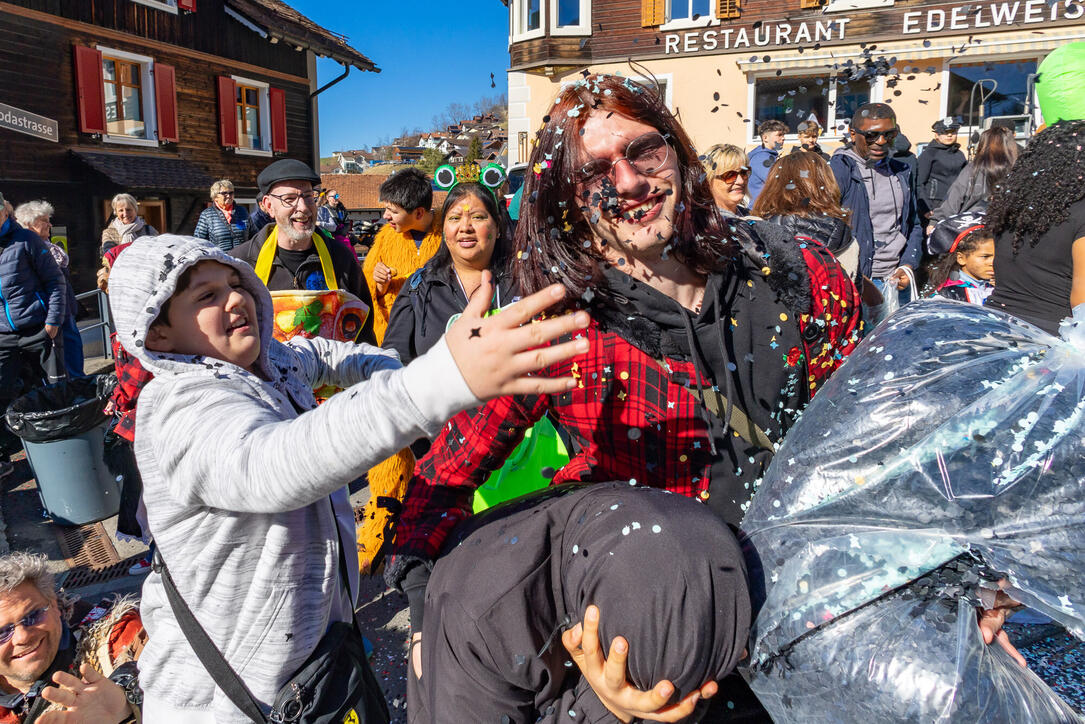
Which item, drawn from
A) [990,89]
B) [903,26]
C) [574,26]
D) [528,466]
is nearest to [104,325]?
[528,466]

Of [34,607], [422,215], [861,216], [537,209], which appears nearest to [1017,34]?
[861,216]

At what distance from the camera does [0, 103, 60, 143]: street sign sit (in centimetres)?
1069

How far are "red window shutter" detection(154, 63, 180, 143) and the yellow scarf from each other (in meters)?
12.9

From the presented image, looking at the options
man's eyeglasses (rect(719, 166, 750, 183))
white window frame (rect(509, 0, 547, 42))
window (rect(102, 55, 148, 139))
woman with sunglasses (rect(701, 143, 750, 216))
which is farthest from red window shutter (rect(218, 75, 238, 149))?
man's eyeglasses (rect(719, 166, 750, 183))

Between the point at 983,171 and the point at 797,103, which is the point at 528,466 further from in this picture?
the point at 797,103

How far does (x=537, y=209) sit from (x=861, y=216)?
373cm

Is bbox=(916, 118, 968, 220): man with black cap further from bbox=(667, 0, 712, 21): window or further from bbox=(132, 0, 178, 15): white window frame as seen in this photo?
bbox=(132, 0, 178, 15): white window frame

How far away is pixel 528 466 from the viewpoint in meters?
1.74

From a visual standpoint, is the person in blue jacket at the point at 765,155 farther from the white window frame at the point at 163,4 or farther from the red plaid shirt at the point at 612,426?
the white window frame at the point at 163,4

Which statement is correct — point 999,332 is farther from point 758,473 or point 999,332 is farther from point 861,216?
point 861,216

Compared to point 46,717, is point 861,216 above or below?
above

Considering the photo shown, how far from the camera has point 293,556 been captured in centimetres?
156

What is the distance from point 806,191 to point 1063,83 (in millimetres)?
1421

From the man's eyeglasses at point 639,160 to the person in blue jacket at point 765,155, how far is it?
3943mm
